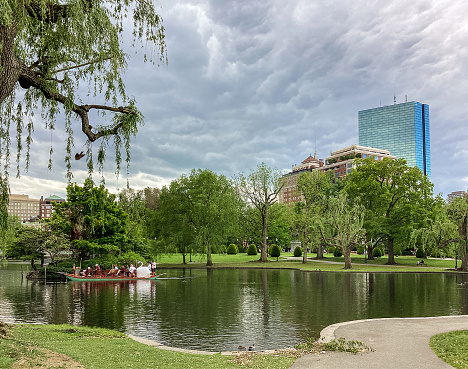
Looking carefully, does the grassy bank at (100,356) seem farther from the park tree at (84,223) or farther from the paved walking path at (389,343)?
the park tree at (84,223)

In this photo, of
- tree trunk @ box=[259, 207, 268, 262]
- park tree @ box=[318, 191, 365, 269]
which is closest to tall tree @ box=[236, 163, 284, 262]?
tree trunk @ box=[259, 207, 268, 262]

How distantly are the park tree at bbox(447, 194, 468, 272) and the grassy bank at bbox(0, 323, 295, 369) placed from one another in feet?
141

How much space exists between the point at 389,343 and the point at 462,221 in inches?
1610

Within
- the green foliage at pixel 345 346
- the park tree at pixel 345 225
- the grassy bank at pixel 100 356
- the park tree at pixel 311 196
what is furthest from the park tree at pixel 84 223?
the green foliage at pixel 345 346

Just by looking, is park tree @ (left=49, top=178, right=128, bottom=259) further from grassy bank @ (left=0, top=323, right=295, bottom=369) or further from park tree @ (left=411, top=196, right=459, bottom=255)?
park tree @ (left=411, top=196, right=459, bottom=255)

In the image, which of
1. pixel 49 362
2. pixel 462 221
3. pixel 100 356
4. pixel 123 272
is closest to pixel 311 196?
pixel 462 221

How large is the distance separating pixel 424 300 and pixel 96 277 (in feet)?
91.4

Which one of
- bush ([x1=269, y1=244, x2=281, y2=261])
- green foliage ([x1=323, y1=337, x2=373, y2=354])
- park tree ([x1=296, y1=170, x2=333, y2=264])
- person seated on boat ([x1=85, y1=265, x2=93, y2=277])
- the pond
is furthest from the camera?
bush ([x1=269, y1=244, x2=281, y2=261])

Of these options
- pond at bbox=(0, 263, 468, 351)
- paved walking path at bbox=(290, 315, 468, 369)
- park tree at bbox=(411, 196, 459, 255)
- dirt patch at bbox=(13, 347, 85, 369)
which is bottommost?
pond at bbox=(0, 263, 468, 351)

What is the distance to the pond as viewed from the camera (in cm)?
1478

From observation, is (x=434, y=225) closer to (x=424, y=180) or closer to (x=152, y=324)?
(x=424, y=180)

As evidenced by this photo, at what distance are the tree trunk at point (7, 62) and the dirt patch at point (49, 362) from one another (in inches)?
219

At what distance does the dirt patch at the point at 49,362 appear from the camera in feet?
26.7

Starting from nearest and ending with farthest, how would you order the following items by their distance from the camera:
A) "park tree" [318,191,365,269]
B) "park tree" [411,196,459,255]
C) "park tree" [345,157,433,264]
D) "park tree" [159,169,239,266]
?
1. "park tree" [411,196,459,255]
2. "park tree" [318,191,365,269]
3. "park tree" [159,169,239,266]
4. "park tree" [345,157,433,264]
